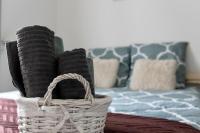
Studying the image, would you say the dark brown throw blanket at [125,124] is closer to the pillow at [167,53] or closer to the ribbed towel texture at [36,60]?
the ribbed towel texture at [36,60]

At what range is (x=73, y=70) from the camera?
93cm

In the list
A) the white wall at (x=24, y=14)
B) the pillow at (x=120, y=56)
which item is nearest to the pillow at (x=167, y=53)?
the pillow at (x=120, y=56)

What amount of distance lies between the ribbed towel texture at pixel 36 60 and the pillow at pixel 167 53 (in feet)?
6.33

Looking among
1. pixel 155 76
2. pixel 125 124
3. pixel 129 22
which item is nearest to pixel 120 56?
pixel 129 22

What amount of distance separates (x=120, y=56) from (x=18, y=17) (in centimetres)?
114

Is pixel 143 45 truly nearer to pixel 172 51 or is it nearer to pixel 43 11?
pixel 172 51

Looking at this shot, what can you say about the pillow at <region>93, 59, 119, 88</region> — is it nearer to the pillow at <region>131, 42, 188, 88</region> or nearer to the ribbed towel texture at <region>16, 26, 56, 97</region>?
the pillow at <region>131, 42, 188, 88</region>

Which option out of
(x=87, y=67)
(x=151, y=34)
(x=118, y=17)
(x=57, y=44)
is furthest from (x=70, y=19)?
(x=87, y=67)

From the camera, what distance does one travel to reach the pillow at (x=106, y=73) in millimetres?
2869

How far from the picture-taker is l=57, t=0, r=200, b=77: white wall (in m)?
2.85

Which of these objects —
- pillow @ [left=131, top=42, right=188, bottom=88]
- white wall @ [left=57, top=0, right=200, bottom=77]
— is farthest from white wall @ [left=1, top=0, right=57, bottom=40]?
pillow @ [left=131, top=42, right=188, bottom=88]

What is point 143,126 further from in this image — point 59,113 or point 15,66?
point 15,66

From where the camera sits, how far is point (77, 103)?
82 centimetres

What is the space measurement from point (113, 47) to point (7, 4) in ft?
3.79
